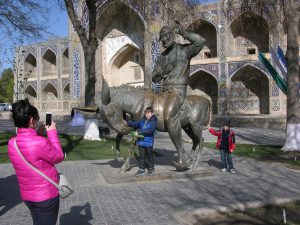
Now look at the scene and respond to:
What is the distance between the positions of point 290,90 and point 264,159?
92.3 inches

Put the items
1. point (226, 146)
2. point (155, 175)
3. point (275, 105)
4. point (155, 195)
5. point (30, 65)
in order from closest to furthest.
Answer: point (155, 195) < point (155, 175) < point (226, 146) < point (275, 105) < point (30, 65)

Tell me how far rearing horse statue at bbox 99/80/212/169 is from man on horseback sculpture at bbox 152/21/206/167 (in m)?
0.09

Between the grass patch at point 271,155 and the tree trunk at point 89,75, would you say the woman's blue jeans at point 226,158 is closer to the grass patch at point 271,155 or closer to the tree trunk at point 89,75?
the grass patch at point 271,155

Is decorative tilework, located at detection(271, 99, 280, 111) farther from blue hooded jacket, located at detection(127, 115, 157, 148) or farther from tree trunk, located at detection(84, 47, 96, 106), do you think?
blue hooded jacket, located at detection(127, 115, 157, 148)

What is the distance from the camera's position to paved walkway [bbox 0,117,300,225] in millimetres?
4762

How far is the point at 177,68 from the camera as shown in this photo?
24.1 ft

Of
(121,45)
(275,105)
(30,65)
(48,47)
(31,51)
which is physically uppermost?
(48,47)

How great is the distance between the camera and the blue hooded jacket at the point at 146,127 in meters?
6.57

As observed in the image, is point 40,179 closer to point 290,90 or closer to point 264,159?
point 264,159

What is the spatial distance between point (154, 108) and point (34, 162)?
4296mm

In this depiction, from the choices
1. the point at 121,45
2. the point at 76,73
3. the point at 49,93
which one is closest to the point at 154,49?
the point at 121,45

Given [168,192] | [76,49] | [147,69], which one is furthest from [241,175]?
[76,49]

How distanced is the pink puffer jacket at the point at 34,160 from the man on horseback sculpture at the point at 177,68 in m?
4.31

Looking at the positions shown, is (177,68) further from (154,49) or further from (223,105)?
(223,105)
